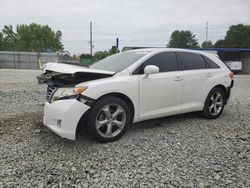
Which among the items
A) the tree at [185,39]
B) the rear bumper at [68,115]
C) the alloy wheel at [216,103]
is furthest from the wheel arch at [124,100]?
the tree at [185,39]

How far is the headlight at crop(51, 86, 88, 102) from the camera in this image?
3.29 meters

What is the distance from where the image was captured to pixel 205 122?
4.84m

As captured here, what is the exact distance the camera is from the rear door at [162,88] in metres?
3.95

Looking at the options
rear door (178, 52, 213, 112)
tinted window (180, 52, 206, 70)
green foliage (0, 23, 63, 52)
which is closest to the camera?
rear door (178, 52, 213, 112)

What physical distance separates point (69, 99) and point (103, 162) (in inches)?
40.0

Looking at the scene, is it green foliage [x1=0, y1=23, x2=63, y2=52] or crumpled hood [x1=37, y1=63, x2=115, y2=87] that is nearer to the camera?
crumpled hood [x1=37, y1=63, x2=115, y2=87]

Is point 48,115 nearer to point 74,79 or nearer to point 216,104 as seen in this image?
point 74,79

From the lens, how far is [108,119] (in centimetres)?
359

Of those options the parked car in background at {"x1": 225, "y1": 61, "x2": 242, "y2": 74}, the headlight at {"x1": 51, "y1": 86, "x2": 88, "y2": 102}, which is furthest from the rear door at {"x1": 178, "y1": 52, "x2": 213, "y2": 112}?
the parked car in background at {"x1": 225, "y1": 61, "x2": 242, "y2": 74}

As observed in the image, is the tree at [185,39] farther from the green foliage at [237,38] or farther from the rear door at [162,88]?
the rear door at [162,88]

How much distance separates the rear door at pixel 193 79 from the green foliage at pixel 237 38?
216ft

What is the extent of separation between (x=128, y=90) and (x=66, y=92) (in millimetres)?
991

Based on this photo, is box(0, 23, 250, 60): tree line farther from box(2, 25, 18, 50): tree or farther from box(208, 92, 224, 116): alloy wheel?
box(208, 92, 224, 116): alloy wheel

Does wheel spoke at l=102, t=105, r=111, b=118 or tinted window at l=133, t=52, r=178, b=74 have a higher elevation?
tinted window at l=133, t=52, r=178, b=74
